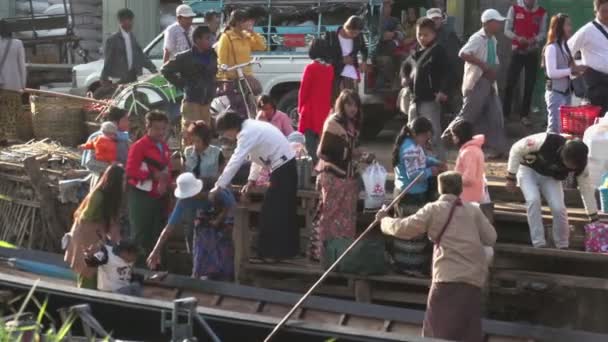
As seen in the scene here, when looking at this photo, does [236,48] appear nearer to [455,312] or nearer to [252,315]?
[252,315]

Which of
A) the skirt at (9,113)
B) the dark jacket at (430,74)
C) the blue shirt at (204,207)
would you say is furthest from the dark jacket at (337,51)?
the skirt at (9,113)

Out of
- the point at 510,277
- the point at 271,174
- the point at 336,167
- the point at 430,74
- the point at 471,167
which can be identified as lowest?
the point at 510,277

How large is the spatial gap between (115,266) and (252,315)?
1513 mm

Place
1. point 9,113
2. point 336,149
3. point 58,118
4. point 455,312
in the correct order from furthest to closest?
1. point 9,113
2. point 58,118
3. point 336,149
4. point 455,312

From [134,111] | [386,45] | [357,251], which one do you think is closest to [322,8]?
[386,45]

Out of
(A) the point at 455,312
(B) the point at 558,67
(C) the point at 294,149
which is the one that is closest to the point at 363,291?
(C) the point at 294,149

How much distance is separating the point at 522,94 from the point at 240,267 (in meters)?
6.27

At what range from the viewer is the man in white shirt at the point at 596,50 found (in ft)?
44.5

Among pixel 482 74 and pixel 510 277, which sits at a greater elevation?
pixel 482 74

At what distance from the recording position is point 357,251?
12.4 m

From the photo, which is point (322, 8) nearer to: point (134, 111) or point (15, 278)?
point (134, 111)

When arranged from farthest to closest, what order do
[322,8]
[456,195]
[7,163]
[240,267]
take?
[322,8] → [7,163] → [240,267] → [456,195]

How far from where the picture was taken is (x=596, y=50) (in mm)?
13570

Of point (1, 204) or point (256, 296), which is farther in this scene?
point (1, 204)
